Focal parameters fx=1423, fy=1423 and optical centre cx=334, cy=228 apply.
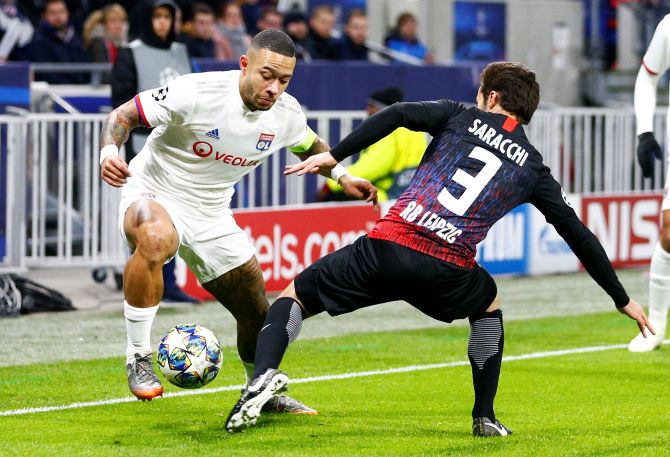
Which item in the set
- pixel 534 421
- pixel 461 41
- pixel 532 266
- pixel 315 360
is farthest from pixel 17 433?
pixel 461 41

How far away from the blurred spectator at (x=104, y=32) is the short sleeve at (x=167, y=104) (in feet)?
29.1

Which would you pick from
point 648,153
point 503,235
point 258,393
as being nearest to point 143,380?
point 258,393

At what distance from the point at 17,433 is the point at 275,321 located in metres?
1.41

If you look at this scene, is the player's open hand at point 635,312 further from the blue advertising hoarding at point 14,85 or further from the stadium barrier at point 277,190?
the blue advertising hoarding at point 14,85

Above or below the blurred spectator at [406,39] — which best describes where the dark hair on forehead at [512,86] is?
below

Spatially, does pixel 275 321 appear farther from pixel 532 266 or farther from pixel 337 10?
pixel 337 10

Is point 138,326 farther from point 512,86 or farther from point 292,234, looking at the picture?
point 292,234

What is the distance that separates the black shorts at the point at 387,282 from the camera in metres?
6.39

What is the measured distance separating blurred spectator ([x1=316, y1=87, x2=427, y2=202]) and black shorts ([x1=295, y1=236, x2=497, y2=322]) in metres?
6.84

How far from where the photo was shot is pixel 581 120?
16328mm

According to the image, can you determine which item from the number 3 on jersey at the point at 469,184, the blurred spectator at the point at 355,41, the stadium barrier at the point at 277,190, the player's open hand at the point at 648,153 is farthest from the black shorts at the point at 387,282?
the blurred spectator at the point at 355,41

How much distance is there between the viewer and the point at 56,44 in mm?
16484

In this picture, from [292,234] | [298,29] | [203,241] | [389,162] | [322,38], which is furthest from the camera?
[322,38]

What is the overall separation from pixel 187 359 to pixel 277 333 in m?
0.74
